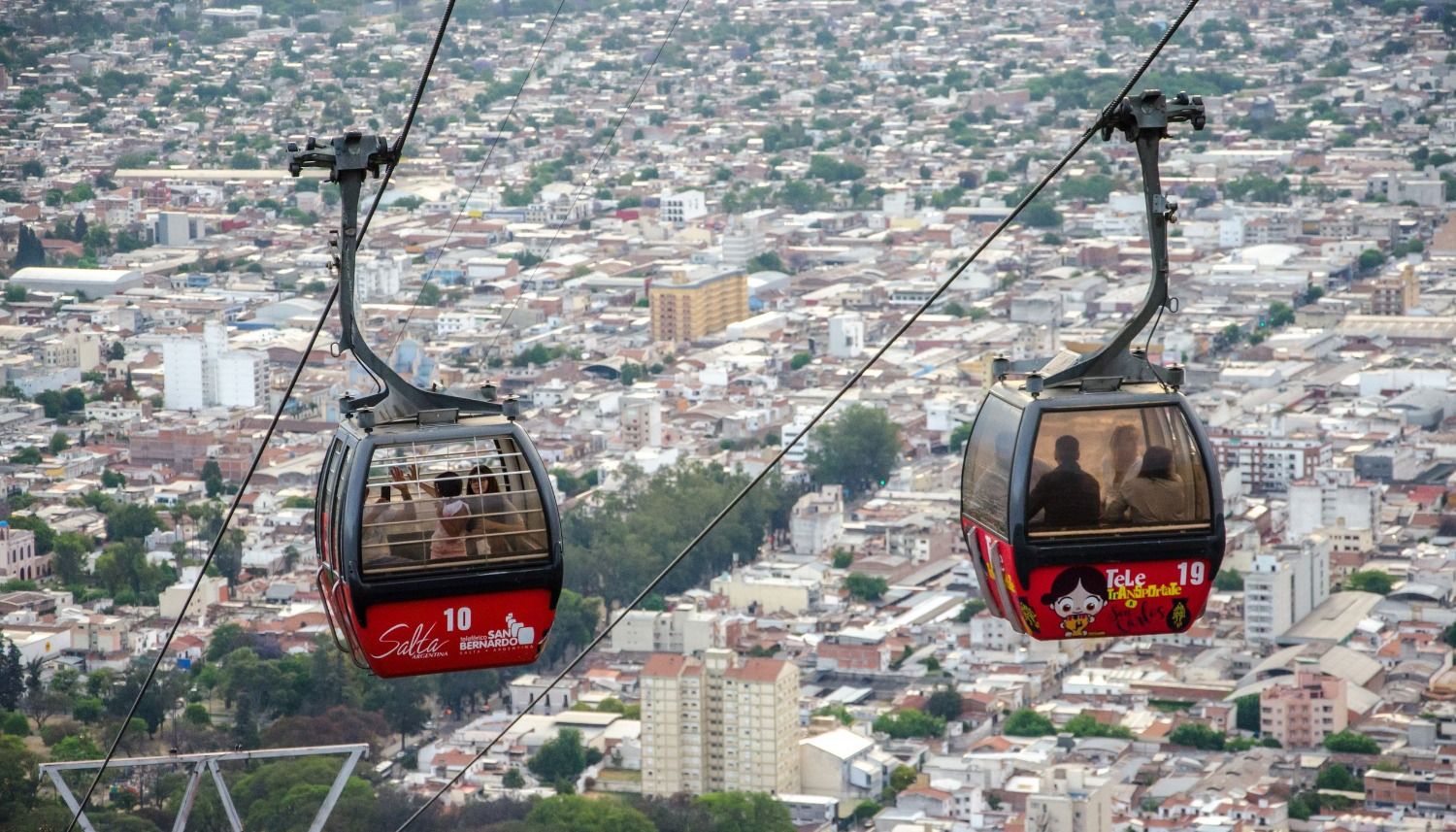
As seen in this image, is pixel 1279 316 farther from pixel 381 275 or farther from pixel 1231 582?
pixel 1231 582

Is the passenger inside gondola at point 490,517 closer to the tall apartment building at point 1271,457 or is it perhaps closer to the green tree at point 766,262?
the tall apartment building at point 1271,457

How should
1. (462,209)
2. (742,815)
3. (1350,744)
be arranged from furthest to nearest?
1. (462,209)
2. (1350,744)
3. (742,815)

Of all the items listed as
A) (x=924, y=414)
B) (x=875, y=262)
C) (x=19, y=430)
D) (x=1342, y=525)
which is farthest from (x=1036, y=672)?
(x=875, y=262)

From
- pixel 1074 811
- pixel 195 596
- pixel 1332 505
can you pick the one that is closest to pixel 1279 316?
pixel 1332 505

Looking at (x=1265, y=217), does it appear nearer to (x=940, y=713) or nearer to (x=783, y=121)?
(x=783, y=121)

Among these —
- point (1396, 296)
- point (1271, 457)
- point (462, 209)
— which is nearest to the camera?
point (462, 209)

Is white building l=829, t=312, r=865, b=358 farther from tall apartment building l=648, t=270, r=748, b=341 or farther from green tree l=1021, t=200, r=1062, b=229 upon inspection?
green tree l=1021, t=200, r=1062, b=229

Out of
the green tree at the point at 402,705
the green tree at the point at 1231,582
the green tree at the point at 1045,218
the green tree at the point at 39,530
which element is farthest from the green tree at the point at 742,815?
the green tree at the point at 1045,218
